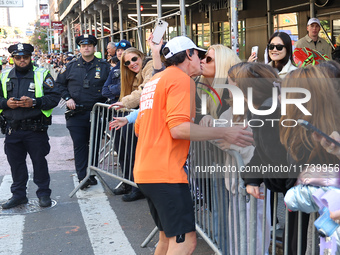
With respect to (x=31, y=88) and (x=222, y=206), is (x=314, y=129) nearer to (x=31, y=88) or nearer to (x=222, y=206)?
(x=222, y=206)

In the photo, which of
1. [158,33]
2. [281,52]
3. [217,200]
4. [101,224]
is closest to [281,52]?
[281,52]

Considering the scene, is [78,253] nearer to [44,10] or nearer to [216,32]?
[216,32]

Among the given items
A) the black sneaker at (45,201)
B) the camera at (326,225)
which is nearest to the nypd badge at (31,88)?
the black sneaker at (45,201)

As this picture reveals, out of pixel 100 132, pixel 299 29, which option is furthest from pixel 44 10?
pixel 100 132

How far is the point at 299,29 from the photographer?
48.5ft

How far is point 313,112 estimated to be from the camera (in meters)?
2.71

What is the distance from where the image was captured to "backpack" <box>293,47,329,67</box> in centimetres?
645

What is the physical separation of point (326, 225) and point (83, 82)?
558 centimetres

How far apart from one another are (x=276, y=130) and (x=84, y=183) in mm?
4552

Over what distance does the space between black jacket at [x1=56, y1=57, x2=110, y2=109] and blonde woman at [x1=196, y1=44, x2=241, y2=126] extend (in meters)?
3.37

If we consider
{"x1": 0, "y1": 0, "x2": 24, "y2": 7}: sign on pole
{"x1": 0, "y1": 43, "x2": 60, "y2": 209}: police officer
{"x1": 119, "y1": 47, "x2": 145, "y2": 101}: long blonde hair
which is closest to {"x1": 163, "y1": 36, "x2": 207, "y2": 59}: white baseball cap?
{"x1": 119, "y1": 47, "x2": 145, "y2": 101}: long blonde hair

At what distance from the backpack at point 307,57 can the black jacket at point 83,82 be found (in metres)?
2.79

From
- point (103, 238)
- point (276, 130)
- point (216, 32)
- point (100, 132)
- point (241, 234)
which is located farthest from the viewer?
point (216, 32)

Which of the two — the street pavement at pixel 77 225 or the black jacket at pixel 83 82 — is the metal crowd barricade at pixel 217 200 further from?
the black jacket at pixel 83 82
